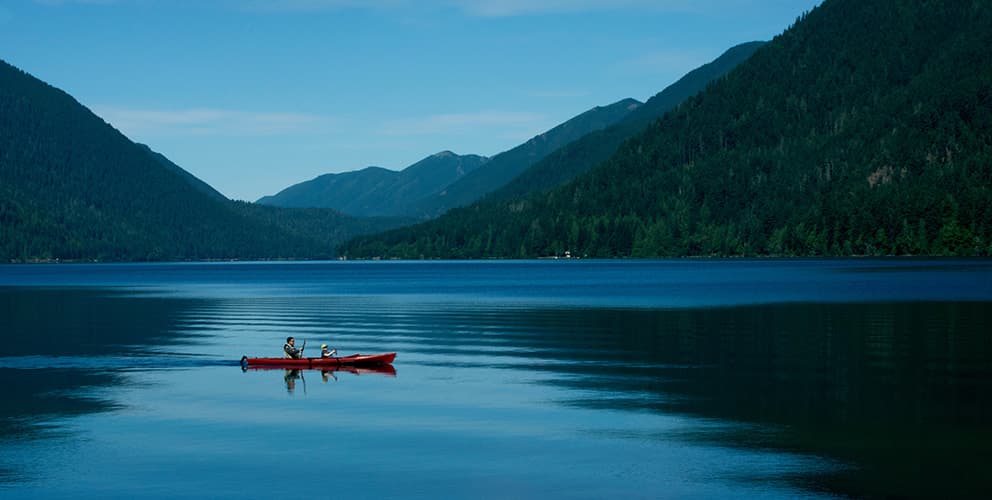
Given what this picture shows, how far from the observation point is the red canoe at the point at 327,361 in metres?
66.2

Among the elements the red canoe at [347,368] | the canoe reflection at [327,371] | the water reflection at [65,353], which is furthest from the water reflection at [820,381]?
the water reflection at [65,353]

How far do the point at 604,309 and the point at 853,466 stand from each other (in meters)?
82.4

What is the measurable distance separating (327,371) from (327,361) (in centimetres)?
95

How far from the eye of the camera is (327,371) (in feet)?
215

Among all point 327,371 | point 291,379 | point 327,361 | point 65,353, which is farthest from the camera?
point 65,353

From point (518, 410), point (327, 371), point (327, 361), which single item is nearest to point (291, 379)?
point (327, 371)

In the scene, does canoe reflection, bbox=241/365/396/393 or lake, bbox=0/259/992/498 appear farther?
canoe reflection, bbox=241/365/396/393

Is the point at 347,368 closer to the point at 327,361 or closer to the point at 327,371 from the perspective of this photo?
the point at 327,361

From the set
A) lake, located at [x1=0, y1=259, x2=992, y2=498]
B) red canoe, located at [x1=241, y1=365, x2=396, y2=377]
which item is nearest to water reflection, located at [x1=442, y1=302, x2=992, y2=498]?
lake, located at [x1=0, y1=259, x2=992, y2=498]

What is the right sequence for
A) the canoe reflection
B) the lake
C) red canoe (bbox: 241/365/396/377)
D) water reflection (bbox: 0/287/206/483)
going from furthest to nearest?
red canoe (bbox: 241/365/396/377) → the canoe reflection → water reflection (bbox: 0/287/206/483) → the lake

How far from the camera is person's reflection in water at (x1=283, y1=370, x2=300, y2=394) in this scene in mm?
58469

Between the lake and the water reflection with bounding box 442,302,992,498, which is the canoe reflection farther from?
the water reflection with bounding box 442,302,992,498

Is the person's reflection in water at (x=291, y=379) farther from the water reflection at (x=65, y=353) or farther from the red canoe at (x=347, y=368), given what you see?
the water reflection at (x=65, y=353)

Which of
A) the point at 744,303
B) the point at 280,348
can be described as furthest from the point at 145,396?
the point at 744,303
